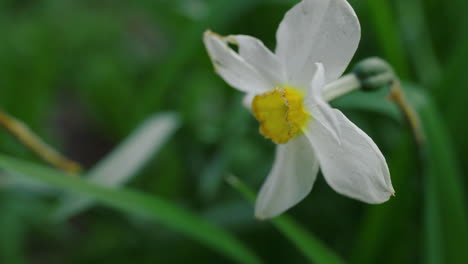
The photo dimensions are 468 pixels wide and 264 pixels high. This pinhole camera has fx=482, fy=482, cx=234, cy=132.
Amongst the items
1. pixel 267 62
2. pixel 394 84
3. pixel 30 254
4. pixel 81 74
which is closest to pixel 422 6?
pixel 394 84

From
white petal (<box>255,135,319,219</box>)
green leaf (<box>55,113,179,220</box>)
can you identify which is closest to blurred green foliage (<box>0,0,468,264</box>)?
green leaf (<box>55,113,179,220</box>)

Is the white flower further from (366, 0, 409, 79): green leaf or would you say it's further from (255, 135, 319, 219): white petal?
(366, 0, 409, 79): green leaf

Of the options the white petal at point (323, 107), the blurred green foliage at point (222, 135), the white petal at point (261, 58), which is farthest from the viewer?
the blurred green foliage at point (222, 135)

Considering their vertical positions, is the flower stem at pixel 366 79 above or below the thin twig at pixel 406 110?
above

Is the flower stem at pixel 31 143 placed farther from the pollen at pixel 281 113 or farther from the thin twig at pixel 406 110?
the thin twig at pixel 406 110

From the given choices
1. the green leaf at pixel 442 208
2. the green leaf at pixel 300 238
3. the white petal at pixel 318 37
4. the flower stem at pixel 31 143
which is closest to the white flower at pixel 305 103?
the white petal at pixel 318 37

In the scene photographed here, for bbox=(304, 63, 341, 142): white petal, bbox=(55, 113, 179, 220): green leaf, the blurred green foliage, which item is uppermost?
bbox=(304, 63, 341, 142): white petal

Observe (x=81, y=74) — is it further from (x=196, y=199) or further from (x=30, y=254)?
(x=196, y=199)
